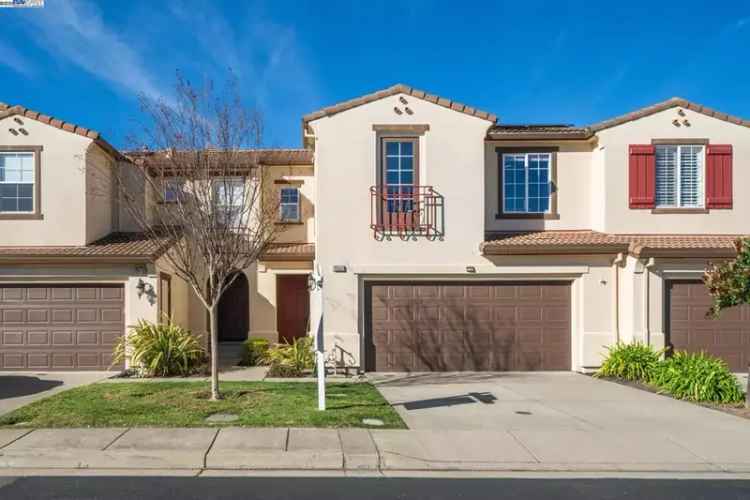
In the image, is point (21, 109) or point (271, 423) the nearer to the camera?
point (271, 423)

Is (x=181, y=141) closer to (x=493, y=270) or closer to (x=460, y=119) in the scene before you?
(x=460, y=119)

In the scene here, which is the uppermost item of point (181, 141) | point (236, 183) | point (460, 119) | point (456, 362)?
point (460, 119)

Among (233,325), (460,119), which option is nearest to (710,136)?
(460,119)

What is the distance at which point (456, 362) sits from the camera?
14.0 m

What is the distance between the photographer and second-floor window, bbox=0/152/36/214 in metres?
14.3

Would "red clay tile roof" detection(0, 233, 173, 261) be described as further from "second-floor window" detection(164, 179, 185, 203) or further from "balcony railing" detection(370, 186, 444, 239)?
"balcony railing" detection(370, 186, 444, 239)

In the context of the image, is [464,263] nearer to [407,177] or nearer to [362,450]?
[407,177]

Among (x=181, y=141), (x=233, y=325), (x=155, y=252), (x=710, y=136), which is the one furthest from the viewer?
(x=233, y=325)

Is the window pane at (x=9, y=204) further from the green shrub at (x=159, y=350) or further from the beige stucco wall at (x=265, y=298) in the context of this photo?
the beige stucco wall at (x=265, y=298)

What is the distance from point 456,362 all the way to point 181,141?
24.5 feet

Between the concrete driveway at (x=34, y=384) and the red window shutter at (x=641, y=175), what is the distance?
12.2 meters

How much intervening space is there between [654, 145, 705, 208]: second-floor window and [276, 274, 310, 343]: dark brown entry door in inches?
372

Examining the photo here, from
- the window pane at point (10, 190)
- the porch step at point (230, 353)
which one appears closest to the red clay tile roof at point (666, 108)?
the porch step at point (230, 353)

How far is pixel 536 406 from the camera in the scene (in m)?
10.3
